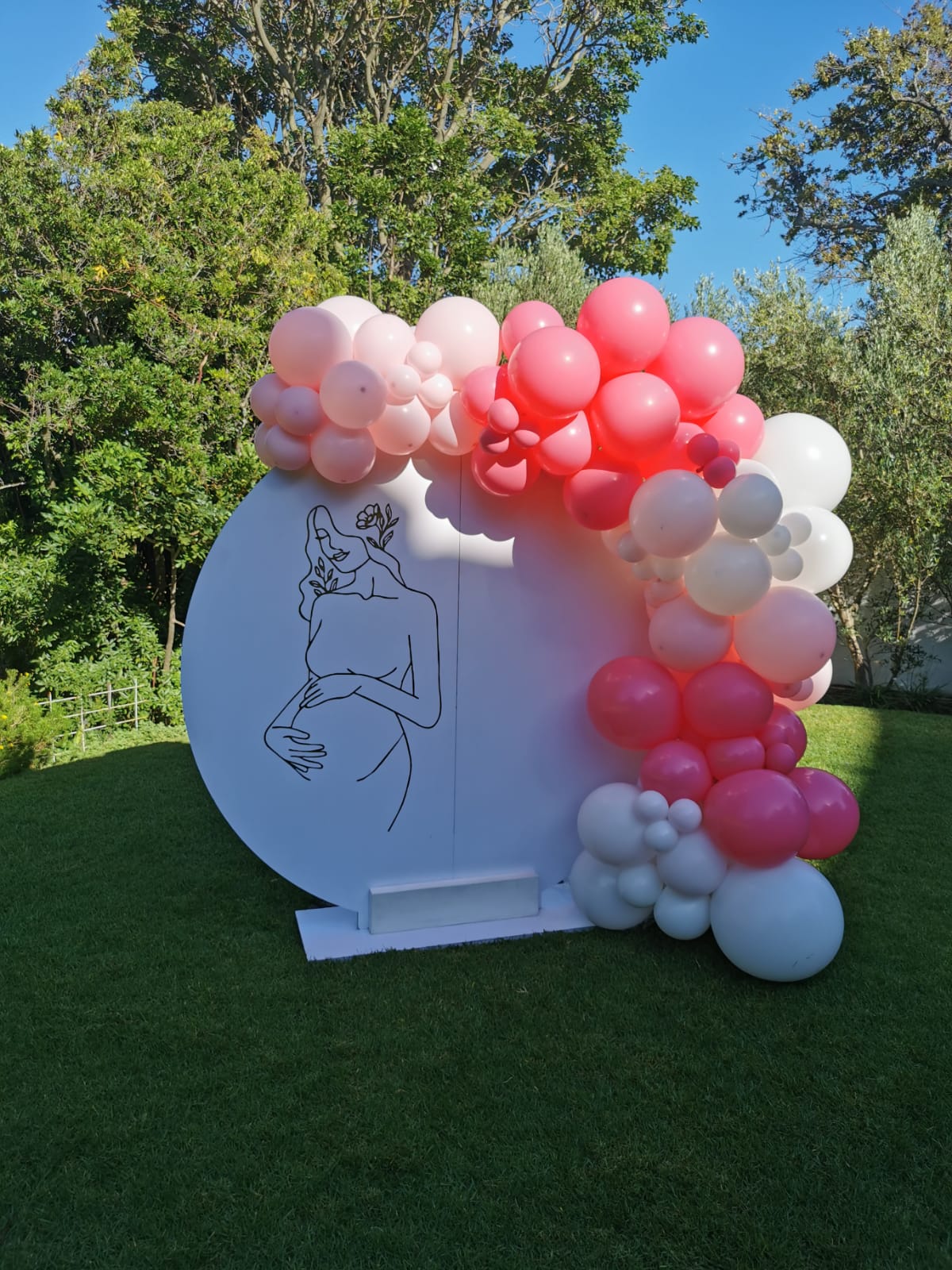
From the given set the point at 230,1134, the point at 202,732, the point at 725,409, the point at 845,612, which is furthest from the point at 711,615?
the point at 845,612

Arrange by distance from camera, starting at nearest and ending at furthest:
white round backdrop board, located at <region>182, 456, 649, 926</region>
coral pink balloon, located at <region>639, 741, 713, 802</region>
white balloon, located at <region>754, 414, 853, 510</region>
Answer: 1. coral pink balloon, located at <region>639, 741, 713, 802</region>
2. white round backdrop board, located at <region>182, 456, 649, 926</region>
3. white balloon, located at <region>754, 414, 853, 510</region>

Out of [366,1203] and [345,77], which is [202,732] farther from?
[345,77]

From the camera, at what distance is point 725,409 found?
11.2 ft

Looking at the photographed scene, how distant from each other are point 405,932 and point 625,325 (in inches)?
93.6

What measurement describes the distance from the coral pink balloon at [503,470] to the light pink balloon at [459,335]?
0.30m

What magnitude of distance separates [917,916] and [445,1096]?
2230 millimetres

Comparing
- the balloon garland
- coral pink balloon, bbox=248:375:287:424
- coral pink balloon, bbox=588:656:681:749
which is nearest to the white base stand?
the balloon garland

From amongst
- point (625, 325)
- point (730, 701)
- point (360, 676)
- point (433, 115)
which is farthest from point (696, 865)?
point (433, 115)

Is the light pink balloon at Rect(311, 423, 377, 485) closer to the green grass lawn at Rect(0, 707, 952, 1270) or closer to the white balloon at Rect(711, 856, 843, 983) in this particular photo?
the green grass lawn at Rect(0, 707, 952, 1270)

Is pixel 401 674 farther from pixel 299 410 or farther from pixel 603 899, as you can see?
pixel 603 899

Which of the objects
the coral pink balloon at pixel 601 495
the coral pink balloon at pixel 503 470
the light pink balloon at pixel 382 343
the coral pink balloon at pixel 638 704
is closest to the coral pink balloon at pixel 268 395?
the light pink balloon at pixel 382 343

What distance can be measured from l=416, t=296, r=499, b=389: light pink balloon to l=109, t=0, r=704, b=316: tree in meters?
7.82

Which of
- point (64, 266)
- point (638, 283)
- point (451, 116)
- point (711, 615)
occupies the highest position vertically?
point (451, 116)

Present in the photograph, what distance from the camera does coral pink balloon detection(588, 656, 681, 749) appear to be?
127 inches
